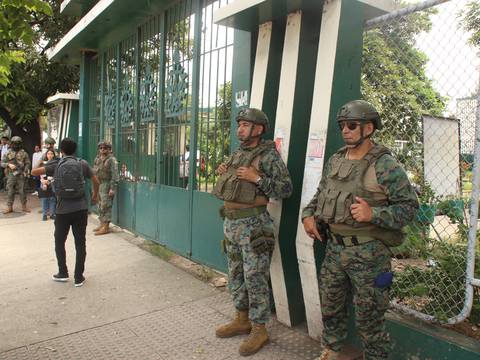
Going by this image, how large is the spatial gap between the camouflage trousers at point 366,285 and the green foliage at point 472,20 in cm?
143

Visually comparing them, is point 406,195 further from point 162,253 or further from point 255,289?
point 162,253

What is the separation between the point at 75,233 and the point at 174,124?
2.05 m

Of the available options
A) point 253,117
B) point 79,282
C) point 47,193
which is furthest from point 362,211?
point 47,193

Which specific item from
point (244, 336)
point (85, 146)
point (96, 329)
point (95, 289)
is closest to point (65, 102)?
point (85, 146)

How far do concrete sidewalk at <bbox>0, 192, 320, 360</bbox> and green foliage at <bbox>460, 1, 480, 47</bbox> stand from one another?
2.43m

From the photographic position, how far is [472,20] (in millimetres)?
2607

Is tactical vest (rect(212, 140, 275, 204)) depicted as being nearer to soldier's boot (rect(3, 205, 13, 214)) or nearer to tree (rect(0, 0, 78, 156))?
soldier's boot (rect(3, 205, 13, 214))

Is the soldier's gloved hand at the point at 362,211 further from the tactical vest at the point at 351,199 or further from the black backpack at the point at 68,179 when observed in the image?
the black backpack at the point at 68,179

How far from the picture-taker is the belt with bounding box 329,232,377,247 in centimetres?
244

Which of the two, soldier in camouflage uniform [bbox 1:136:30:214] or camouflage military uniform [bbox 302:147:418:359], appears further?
soldier in camouflage uniform [bbox 1:136:30:214]

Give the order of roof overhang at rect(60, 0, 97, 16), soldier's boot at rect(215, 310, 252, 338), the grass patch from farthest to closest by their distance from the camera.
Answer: roof overhang at rect(60, 0, 97, 16), the grass patch, soldier's boot at rect(215, 310, 252, 338)

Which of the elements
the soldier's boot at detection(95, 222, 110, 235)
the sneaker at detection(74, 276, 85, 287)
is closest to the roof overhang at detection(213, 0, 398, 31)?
the sneaker at detection(74, 276, 85, 287)

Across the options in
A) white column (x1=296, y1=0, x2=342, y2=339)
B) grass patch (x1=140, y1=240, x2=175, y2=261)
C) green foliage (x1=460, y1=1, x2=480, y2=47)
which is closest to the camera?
green foliage (x1=460, y1=1, x2=480, y2=47)

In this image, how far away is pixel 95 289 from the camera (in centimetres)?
442
